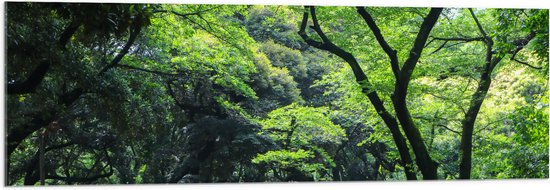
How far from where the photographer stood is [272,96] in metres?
8.82

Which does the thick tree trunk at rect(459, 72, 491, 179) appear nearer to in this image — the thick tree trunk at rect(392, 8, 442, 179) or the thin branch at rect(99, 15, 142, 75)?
the thick tree trunk at rect(392, 8, 442, 179)

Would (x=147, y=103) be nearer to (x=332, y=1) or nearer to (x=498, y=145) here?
(x=332, y=1)

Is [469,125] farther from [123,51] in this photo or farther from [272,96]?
[123,51]

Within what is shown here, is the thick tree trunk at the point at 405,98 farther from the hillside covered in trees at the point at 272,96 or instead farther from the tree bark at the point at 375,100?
the tree bark at the point at 375,100

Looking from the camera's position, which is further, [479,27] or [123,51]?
[479,27]

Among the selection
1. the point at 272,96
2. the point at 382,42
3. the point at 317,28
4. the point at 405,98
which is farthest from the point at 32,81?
the point at 272,96

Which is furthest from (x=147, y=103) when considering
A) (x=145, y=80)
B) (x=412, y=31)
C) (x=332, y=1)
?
(x=412, y=31)

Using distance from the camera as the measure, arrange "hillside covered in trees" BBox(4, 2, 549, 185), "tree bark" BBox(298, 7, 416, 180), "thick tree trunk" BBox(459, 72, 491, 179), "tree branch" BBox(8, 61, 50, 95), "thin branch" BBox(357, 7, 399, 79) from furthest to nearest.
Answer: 1. "thick tree trunk" BBox(459, 72, 491, 179)
2. "tree bark" BBox(298, 7, 416, 180)
3. "thin branch" BBox(357, 7, 399, 79)
4. "hillside covered in trees" BBox(4, 2, 549, 185)
5. "tree branch" BBox(8, 61, 50, 95)

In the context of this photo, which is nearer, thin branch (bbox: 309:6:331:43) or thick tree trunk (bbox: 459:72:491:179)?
thin branch (bbox: 309:6:331:43)

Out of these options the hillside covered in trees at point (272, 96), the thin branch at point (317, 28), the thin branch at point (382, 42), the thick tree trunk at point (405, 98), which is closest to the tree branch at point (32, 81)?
the hillside covered in trees at point (272, 96)

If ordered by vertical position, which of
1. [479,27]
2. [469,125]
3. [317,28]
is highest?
[479,27]

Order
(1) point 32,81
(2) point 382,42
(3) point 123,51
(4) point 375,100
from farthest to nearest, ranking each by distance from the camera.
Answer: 1. (3) point 123,51
2. (4) point 375,100
3. (2) point 382,42
4. (1) point 32,81

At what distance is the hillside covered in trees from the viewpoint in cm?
612

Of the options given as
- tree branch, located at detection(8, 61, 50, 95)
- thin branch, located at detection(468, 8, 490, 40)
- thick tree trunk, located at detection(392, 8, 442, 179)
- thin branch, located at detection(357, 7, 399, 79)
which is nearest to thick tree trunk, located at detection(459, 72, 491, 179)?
thin branch, located at detection(468, 8, 490, 40)
